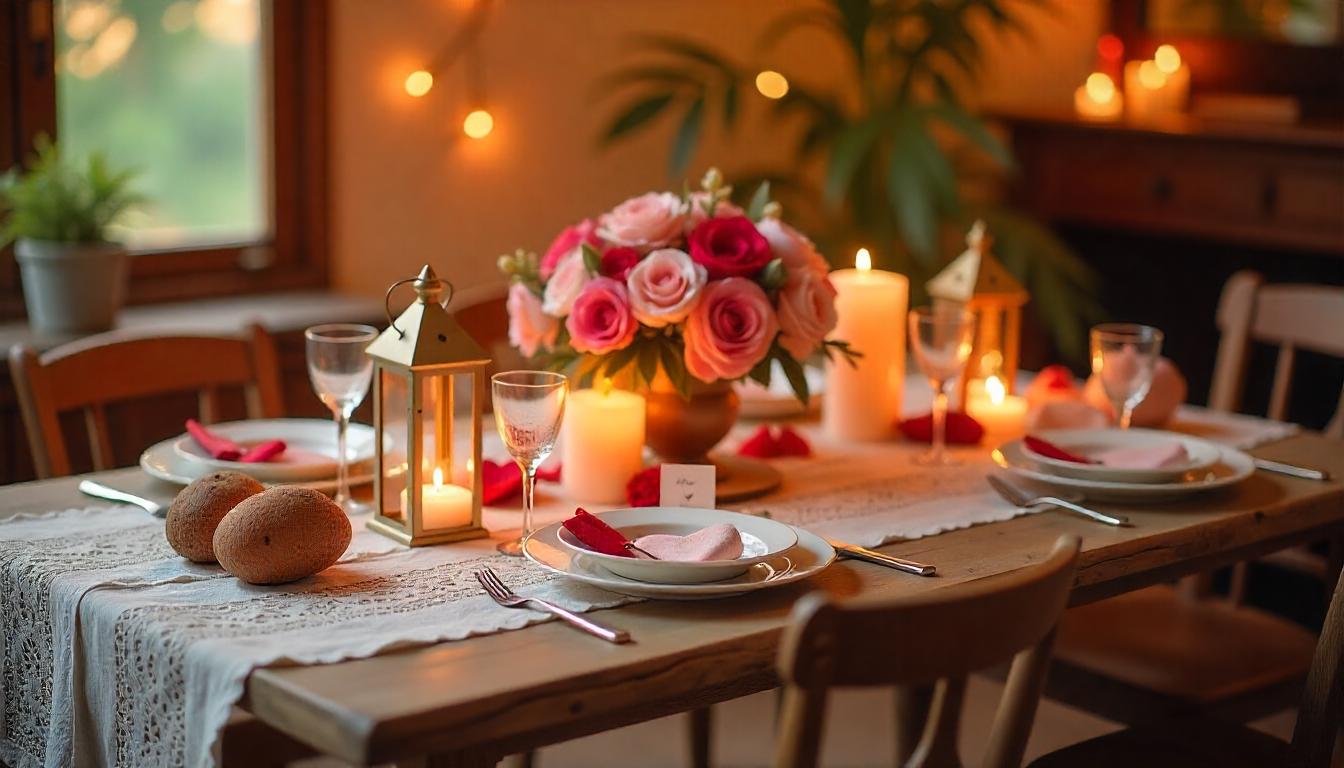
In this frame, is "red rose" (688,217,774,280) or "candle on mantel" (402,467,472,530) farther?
"red rose" (688,217,774,280)

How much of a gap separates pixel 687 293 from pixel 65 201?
135cm

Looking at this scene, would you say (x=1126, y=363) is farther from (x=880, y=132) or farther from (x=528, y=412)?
(x=880, y=132)

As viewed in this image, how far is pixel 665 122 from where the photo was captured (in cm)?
368

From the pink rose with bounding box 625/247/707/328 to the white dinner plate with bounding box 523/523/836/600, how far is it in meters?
0.27

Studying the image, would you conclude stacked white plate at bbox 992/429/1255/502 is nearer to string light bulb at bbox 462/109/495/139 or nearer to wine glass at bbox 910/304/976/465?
wine glass at bbox 910/304/976/465

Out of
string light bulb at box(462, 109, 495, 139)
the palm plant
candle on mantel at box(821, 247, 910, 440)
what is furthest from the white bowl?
string light bulb at box(462, 109, 495, 139)

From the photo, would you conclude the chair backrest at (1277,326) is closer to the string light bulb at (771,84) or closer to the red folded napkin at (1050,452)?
the red folded napkin at (1050,452)

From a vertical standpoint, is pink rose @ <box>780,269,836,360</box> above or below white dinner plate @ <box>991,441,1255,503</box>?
above

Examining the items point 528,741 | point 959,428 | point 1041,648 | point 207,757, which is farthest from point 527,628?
point 959,428

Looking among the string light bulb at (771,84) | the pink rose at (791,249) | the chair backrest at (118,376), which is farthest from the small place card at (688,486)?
the string light bulb at (771,84)

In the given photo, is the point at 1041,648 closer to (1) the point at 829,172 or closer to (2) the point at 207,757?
(2) the point at 207,757

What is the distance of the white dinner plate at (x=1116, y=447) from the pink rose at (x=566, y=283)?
555 mm

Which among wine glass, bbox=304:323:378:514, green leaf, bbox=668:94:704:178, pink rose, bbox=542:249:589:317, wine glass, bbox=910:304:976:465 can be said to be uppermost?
green leaf, bbox=668:94:704:178

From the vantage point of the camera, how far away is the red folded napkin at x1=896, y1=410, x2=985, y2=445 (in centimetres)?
203
